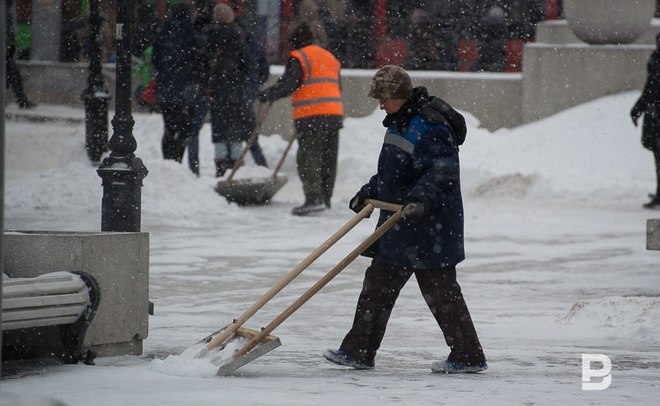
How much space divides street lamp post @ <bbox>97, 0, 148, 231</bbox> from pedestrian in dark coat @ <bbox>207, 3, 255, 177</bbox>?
750 cm

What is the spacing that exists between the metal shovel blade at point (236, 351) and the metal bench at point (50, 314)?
57 centimetres

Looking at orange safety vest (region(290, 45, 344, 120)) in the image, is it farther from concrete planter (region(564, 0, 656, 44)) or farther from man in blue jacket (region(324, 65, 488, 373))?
man in blue jacket (region(324, 65, 488, 373))

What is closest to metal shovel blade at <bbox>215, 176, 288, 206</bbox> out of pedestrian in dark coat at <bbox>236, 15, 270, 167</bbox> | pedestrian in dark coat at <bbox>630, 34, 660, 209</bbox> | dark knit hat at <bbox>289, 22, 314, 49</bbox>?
pedestrian in dark coat at <bbox>236, 15, 270, 167</bbox>

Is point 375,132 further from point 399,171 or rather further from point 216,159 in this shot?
point 399,171

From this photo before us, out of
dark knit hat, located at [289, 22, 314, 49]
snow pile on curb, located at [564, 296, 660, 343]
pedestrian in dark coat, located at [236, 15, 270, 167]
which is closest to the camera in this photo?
snow pile on curb, located at [564, 296, 660, 343]

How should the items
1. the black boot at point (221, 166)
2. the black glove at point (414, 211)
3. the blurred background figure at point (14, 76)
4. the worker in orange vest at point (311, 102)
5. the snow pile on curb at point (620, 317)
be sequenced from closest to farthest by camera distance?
the black glove at point (414, 211) → the snow pile on curb at point (620, 317) → the worker in orange vest at point (311, 102) → the black boot at point (221, 166) → the blurred background figure at point (14, 76)

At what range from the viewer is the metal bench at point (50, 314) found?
20.3 feet

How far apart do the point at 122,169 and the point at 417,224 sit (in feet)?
7.74

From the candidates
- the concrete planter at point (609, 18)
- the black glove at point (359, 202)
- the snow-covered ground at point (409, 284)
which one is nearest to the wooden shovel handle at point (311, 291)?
the snow-covered ground at point (409, 284)

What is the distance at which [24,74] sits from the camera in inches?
1134

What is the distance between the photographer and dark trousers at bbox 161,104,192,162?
15.9 metres

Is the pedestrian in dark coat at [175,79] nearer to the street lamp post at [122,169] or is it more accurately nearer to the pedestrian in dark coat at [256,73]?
the pedestrian in dark coat at [256,73]

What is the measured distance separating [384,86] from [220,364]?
143cm

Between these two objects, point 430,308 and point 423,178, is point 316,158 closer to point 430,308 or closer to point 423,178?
point 430,308
